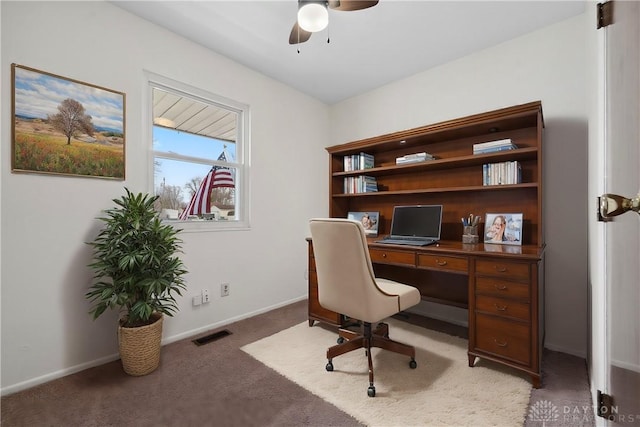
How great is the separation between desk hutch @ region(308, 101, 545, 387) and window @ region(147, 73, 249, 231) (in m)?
0.99

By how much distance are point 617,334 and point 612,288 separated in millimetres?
174

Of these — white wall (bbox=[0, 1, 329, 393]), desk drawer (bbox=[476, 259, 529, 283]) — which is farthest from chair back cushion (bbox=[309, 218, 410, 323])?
white wall (bbox=[0, 1, 329, 393])

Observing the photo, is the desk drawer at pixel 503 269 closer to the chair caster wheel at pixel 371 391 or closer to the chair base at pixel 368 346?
the chair base at pixel 368 346

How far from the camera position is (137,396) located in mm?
1647

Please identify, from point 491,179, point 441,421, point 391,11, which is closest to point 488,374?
point 441,421

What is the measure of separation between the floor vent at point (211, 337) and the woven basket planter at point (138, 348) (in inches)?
18.2

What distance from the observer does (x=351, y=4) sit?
5.54 feet

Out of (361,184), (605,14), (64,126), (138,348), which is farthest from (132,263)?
(605,14)

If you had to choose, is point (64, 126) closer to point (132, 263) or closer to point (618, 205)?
point (132, 263)

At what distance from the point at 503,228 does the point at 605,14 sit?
1.47 metres

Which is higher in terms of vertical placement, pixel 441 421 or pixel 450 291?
pixel 450 291

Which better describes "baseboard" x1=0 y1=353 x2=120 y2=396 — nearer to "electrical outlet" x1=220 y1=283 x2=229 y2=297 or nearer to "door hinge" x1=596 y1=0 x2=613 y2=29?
"electrical outlet" x1=220 y1=283 x2=229 y2=297

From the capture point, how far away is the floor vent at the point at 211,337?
92.0 inches

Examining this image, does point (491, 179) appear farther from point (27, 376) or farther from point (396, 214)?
point (27, 376)
